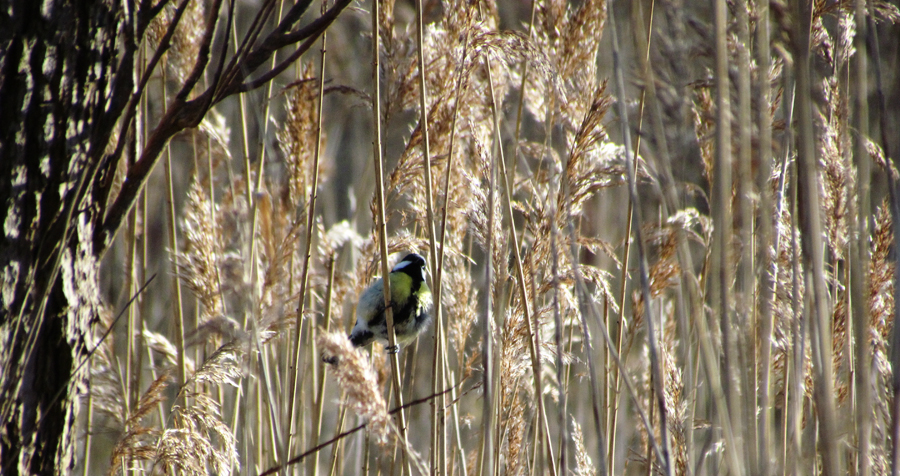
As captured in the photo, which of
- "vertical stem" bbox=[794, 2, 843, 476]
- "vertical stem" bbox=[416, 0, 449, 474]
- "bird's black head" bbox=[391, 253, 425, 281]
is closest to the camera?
"vertical stem" bbox=[794, 2, 843, 476]

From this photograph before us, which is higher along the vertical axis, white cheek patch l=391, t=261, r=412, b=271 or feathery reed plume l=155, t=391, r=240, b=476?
white cheek patch l=391, t=261, r=412, b=271

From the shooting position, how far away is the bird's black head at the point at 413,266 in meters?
1.97

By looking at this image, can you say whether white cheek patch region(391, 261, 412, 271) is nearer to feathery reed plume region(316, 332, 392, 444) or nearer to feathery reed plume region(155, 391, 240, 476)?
feathery reed plume region(155, 391, 240, 476)

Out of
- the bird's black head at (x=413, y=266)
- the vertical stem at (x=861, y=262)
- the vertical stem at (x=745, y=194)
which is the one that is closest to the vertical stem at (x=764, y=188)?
the vertical stem at (x=745, y=194)

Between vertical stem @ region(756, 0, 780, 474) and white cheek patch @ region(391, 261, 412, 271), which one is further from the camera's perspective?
white cheek patch @ region(391, 261, 412, 271)

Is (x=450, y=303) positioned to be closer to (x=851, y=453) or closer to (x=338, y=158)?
(x=851, y=453)

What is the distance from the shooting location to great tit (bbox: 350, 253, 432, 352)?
1826 mm

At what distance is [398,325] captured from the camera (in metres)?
1.92

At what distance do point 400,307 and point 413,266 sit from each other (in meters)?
0.17

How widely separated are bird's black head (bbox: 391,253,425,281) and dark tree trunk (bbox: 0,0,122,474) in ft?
3.23

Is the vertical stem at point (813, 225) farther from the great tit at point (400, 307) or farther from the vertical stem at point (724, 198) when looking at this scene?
the great tit at point (400, 307)

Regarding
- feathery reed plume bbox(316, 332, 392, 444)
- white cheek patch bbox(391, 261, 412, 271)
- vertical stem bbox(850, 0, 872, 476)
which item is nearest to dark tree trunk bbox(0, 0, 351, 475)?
feathery reed plume bbox(316, 332, 392, 444)

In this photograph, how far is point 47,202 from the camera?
105cm

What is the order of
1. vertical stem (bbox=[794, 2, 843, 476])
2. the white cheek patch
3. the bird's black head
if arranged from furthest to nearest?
the white cheek patch → the bird's black head → vertical stem (bbox=[794, 2, 843, 476])
